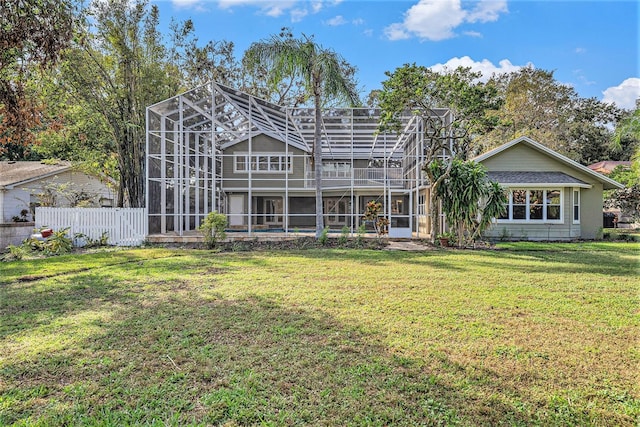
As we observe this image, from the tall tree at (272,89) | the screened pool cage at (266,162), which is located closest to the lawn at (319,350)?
the screened pool cage at (266,162)

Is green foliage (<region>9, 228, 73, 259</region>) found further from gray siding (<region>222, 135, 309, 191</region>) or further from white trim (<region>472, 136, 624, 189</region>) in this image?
white trim (<region>472, 136, 624, 189</region>)

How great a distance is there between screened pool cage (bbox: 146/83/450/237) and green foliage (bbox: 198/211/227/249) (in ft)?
7.46

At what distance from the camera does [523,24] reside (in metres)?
9.09

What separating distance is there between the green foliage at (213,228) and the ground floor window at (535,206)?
1212cm

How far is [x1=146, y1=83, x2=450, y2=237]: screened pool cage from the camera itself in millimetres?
14195

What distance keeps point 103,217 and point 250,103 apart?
7.14m

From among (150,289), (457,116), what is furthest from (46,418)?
(457,116)

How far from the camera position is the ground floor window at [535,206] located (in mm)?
15562

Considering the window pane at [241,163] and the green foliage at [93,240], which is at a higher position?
the window pane at [241,163]

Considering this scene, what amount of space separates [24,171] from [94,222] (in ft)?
28.0

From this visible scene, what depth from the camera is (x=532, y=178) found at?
15.5m

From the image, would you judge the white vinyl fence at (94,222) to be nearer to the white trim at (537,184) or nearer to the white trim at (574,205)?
the white trim at (537,184)

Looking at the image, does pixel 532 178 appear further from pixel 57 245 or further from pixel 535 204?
pixel 57 245

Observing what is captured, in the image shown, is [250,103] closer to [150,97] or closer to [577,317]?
[150,97]
